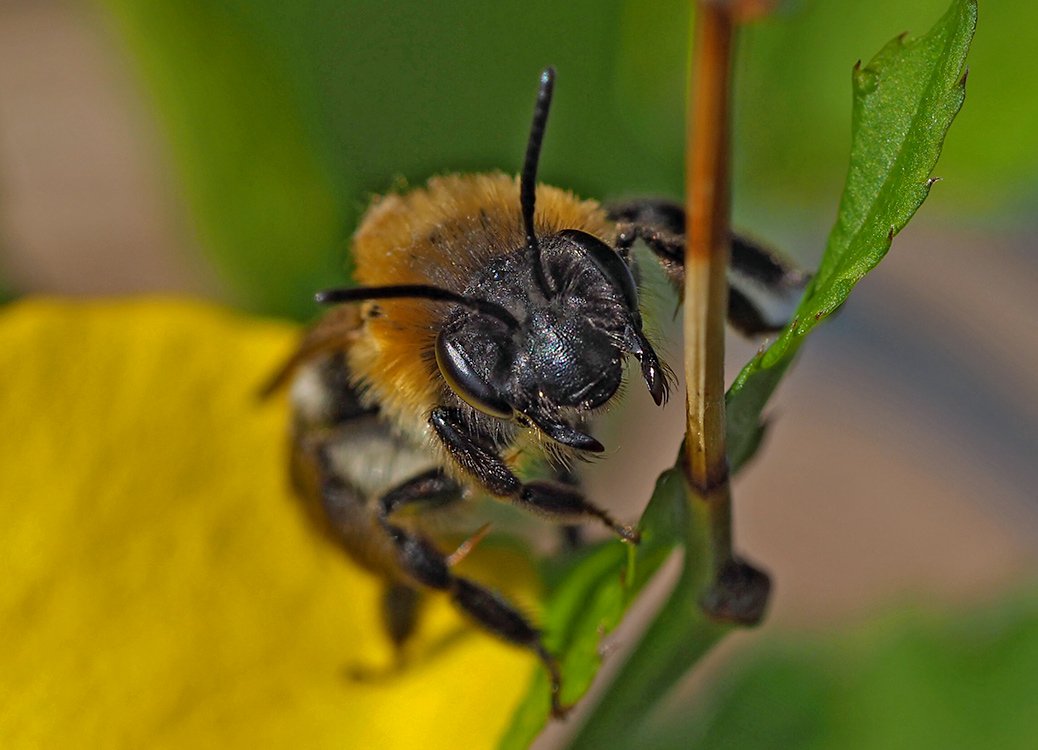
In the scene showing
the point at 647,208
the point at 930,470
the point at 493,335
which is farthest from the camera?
the point at 930,470

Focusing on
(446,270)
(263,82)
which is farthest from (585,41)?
(446,270)

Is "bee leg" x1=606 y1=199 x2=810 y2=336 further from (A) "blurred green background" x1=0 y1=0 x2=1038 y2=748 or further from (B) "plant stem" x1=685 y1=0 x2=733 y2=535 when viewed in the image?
(B) "plant stem" x1=685 y1=0 x2=733 y2=535

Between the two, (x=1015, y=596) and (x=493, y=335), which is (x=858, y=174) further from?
(x=1015, y=596)

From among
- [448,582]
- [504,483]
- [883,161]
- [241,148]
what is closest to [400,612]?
[448,582]

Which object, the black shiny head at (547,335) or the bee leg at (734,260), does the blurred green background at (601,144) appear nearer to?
the bee leg at (734,260)

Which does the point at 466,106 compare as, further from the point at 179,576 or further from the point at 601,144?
the point at 179,576

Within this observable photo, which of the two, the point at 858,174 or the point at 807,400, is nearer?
the point at 858,174
